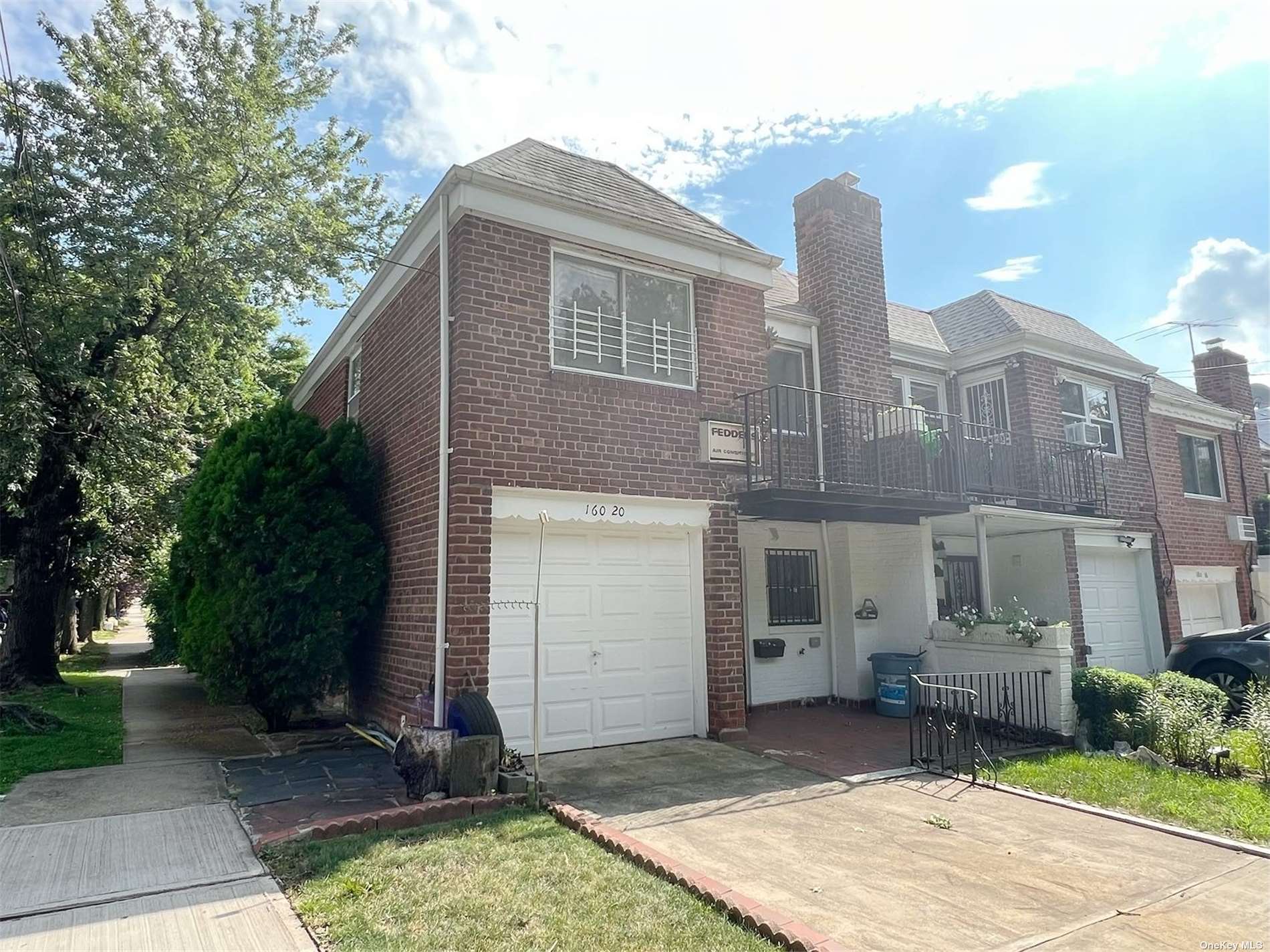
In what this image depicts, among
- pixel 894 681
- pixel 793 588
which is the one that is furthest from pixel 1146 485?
pixel 793 588

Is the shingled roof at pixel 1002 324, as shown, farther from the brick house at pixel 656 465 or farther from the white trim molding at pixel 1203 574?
the white trim molding at pixel 1203 574

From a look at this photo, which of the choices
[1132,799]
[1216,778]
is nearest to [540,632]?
[1132,799]

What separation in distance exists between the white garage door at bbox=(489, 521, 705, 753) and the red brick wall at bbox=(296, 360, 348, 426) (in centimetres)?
563

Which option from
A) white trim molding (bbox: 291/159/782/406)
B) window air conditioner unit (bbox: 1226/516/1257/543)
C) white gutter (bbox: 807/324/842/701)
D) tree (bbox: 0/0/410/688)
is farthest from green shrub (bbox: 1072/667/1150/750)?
tree (bbox: 0/0/410/688)

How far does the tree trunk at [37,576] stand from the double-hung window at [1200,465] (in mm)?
21766

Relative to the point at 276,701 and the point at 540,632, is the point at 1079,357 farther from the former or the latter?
the point at 276,701

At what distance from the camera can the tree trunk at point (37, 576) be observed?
1295 cm

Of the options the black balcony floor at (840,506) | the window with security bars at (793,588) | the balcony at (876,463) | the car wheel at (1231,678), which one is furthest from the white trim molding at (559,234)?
the car wheel at (1231,678)

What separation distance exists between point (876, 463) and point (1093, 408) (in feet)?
23.6

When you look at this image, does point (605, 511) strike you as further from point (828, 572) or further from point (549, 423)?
point (828, 572)

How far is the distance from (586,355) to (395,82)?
203 inches

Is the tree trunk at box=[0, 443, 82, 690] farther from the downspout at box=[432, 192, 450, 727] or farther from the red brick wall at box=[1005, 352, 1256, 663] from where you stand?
the red brick wall at box=[1005, 352, 1256, 663]

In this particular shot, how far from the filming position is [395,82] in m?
10.2

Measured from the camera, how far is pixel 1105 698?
906 centimetres
